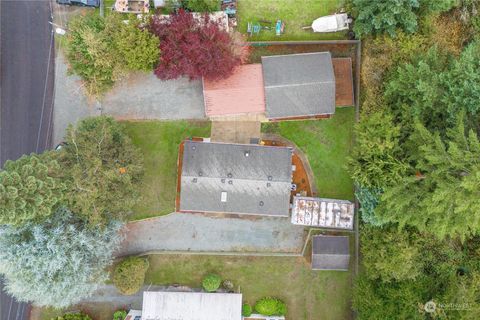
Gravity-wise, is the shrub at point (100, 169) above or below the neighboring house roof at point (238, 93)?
below

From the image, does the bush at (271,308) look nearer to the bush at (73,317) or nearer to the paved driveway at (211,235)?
the paved driveway at (211,235)

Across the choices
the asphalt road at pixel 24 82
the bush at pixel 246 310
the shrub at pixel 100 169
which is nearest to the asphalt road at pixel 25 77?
the asphalt road at pixel 24 82

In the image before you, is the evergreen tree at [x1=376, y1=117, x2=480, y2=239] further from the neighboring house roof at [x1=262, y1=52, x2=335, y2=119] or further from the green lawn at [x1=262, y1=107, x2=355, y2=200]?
the neighboring house roof at [x1=262, y1=52, x2=335, y2=119]

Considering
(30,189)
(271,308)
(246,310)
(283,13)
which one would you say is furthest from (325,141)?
(30,189)

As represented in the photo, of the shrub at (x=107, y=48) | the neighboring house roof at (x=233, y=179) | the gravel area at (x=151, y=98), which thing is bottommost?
the neighboring house roof at (x=233, y=179)

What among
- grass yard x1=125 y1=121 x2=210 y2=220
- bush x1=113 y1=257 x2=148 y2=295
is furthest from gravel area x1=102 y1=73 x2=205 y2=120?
bush x1=113 y1=257 x2=148 y2=295

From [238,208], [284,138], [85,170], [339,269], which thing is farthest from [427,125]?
[85,170]
